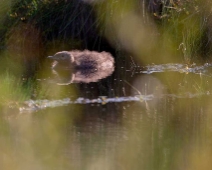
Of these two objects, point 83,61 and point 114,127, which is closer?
point 114,127

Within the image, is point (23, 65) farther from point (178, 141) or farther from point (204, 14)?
point (178, 141)

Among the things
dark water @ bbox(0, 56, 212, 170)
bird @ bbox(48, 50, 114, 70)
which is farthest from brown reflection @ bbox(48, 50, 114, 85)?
dark water @ bbox(0, 56, 212, 170)

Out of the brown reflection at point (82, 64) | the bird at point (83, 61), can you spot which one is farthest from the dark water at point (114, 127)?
the bird at point (83, 61)

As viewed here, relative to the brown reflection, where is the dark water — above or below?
below

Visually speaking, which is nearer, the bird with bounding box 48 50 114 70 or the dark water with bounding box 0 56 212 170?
the dark water with bounding box 0 56 212 170

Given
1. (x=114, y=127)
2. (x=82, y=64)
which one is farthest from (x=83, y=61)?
(x=114, y=127)

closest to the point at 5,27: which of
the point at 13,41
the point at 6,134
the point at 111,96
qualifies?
the point at 13,41

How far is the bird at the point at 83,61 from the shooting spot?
11.7m

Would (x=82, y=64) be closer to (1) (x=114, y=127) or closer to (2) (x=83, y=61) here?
(2) (x=83, y=61)

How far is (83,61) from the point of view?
11773 millimetres

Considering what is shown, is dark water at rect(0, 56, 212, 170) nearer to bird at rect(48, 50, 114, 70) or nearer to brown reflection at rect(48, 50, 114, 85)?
brown reflection at rect(48, 50, 114, 85)

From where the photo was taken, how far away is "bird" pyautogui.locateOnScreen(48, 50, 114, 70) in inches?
461

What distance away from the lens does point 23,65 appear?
40.2ft

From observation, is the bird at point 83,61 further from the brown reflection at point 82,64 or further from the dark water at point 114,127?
the dark water at point 114,127
